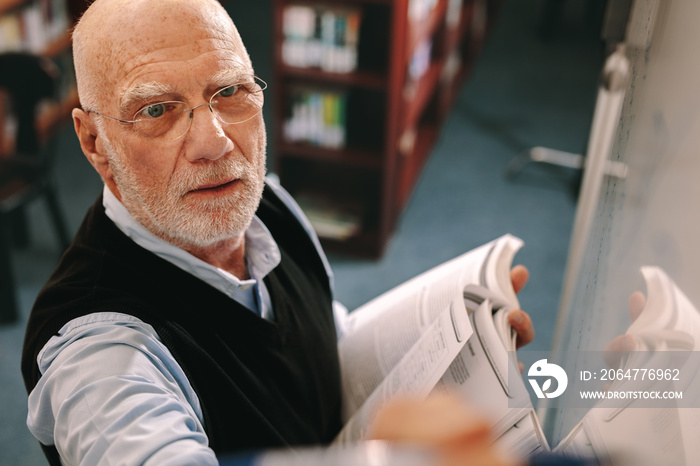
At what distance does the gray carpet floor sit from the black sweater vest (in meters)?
1.43

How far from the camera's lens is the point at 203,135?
95 cm

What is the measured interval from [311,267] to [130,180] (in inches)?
17.7

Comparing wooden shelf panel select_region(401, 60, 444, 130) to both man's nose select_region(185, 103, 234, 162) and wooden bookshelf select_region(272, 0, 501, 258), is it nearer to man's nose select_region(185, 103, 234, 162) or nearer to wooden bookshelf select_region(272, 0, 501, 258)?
wooden bookshelf select_region(272, 0, 501, 258)

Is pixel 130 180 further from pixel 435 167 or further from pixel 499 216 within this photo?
pixel 435 167

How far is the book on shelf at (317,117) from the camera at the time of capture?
9.71 ft

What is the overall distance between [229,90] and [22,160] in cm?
216

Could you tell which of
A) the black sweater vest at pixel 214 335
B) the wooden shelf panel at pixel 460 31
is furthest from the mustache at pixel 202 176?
the wooden shelf panel at pixel 460 31

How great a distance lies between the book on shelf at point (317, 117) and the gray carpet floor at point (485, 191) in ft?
1.91

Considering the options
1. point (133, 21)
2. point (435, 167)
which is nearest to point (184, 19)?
point (133, 21)

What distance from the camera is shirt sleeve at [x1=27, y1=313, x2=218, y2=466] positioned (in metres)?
0.71

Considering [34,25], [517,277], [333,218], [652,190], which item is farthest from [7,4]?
[652,190]

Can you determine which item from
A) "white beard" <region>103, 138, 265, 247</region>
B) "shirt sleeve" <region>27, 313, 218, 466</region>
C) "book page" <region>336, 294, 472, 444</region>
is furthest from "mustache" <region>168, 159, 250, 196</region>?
"book page" <region>336, 294, 472, 444</region>

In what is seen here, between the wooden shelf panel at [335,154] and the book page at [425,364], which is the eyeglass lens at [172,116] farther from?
the wooden shelf panel at [335,154]

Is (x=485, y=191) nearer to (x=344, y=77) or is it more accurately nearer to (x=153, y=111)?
(x=344, y=77)
